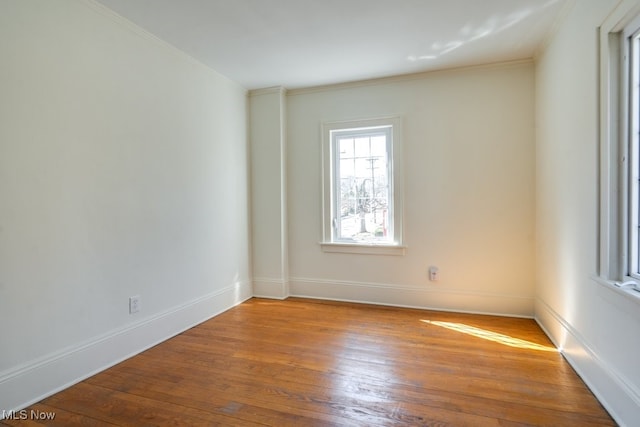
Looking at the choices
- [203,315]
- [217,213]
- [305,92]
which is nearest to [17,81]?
[217,213]

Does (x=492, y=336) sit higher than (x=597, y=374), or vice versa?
(x=597, y=374)

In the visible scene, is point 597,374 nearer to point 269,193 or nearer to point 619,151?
point 619,151

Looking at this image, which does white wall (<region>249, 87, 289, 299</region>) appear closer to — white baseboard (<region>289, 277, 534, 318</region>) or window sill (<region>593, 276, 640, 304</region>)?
white baseboard (<region>289, 277, 534, 318</region>)

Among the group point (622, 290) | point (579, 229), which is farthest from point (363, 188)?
point (622, 290)

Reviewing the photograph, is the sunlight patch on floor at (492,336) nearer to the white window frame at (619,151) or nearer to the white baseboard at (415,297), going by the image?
the white baseboard at (415,297)

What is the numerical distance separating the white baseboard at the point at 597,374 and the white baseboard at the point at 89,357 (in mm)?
2947

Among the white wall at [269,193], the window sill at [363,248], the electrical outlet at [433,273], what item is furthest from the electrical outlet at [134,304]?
the electrical outlet at [433,273]

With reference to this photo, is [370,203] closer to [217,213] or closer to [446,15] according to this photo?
[217,213]

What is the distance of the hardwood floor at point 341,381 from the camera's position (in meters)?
1.71

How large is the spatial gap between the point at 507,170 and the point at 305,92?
230 centimetres

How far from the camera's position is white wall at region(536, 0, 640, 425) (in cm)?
164

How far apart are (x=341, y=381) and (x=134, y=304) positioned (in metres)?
1.61

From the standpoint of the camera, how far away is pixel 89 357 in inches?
84.9

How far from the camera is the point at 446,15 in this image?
2.39 m
